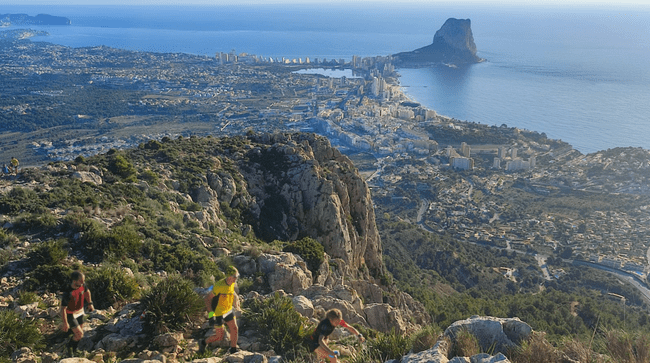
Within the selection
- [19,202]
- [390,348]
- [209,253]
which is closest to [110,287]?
[209,253]

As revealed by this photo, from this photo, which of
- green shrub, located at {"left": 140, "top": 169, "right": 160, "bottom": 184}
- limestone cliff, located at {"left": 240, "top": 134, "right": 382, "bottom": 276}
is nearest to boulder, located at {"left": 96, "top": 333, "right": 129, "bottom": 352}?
limestone cliff, located at {"left": 240, "top": 134, "right": 382, "bottom": 276}

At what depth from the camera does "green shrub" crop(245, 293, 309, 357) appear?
566cm

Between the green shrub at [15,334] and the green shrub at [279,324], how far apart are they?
2362mm

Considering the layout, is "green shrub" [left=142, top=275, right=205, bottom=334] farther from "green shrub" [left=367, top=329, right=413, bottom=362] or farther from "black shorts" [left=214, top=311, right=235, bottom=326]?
"green shrub" [left=367, top=329, right=413, bottom=362]

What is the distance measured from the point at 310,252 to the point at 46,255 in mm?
5539

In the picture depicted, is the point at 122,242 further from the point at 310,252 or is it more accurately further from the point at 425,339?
the point at 425,339

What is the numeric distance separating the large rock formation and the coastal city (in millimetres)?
28121

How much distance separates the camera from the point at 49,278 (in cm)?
659

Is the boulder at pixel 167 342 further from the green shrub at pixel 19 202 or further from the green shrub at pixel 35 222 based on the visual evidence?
the green shrub at pixel 19 202

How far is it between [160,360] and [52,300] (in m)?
2.21

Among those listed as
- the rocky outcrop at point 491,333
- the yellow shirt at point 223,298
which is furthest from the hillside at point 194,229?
the rocky outcrop at point 491,333

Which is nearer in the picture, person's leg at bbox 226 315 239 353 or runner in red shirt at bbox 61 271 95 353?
runner in red shirt at bbox 61 271 95 353

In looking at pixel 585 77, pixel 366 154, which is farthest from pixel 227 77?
pixel 585 77

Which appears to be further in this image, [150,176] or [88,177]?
[150,176]
